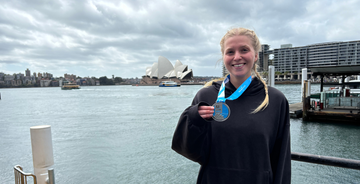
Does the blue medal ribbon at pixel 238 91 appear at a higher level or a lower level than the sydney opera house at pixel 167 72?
lower

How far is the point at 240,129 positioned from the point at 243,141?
0.18 feet

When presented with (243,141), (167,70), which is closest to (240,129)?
(243,141)

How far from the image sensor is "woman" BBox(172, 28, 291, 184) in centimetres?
92

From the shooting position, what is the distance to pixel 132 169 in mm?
6980

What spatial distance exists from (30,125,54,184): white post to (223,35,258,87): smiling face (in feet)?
5.32

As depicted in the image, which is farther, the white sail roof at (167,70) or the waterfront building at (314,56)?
the waterfront building at (314,56)

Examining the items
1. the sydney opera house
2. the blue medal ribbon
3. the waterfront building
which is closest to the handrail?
the blue medal ribbon

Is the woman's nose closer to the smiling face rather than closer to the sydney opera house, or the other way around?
the smiling face

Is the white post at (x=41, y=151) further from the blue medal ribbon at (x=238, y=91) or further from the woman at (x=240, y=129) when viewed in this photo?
the blue medal ribbon at (x=238, y=91)

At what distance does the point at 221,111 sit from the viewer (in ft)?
2.97

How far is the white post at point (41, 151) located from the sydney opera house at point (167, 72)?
254ft

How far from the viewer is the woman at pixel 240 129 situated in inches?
36.0

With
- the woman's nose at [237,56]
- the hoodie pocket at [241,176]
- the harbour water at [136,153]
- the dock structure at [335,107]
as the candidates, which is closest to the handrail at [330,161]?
the hoodie pocket at [241,176]

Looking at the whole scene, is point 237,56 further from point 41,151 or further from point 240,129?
point 41,151
